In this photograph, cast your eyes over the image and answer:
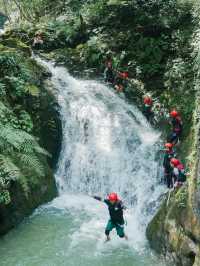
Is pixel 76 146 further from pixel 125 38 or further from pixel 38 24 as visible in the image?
pixel 38 24

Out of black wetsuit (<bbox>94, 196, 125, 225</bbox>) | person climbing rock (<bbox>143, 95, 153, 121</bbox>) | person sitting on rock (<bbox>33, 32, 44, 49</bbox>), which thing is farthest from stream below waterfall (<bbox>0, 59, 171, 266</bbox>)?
person sitting on rock (<bbox>33, 32, 44, 49</bbox>)

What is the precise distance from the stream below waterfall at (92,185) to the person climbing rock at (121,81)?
0.45 meters

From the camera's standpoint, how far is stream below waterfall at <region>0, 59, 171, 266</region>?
1127 centimetres

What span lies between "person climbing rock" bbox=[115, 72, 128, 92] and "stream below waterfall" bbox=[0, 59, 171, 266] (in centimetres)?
45

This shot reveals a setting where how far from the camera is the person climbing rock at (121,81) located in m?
17.9

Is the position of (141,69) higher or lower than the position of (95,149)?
higher

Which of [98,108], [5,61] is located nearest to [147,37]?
[98,108]

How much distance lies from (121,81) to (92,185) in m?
5.08

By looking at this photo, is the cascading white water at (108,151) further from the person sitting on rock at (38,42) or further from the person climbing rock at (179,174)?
the person sitting on rock at (38,42)

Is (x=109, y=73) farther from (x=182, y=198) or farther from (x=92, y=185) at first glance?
(x=182, y=198)

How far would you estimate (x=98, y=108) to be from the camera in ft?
55.8

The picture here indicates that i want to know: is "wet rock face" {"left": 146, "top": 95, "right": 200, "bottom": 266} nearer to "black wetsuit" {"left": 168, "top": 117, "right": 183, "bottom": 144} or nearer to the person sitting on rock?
"black wetsuit" {"left": 168, "top": 117, "right": 183, "bottom": 144}

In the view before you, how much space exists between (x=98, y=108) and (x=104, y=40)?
16.2ft

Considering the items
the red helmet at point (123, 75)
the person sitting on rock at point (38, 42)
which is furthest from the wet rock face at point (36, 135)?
the person sitting on rock at point (38, 42)
